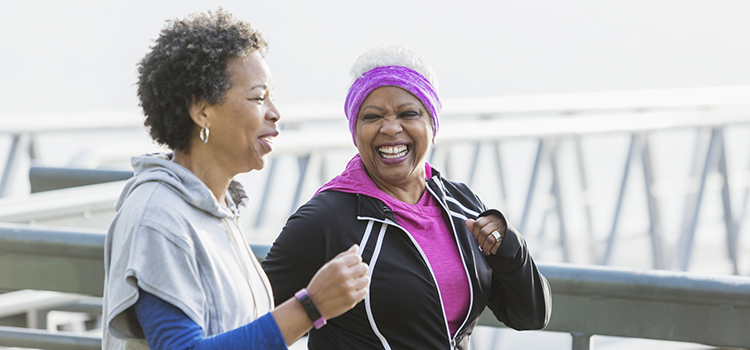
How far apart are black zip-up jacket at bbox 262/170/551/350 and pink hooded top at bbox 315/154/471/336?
22 millimetres

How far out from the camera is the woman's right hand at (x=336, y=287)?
1.56 metres

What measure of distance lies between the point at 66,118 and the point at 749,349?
504 centimetres

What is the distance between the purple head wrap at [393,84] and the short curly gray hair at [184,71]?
0.60m

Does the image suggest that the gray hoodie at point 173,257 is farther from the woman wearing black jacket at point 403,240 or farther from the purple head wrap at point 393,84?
the purple head wrap at point 393,84

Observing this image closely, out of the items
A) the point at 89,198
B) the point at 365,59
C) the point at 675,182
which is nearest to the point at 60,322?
the point at 89,198

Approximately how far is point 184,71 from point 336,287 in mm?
546

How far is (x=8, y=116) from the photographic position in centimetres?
582

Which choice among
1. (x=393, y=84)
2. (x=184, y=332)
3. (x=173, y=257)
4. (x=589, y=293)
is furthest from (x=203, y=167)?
(x=589, y=293)

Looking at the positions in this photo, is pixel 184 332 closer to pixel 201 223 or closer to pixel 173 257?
pixel 173 257

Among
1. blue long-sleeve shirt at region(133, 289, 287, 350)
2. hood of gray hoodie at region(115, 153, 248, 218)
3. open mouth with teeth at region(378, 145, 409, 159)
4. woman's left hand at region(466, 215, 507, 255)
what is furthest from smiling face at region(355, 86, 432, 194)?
blue long-sleeve shirt at region(133, 289, 287, 350)

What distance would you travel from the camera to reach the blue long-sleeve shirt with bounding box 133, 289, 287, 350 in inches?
58.5

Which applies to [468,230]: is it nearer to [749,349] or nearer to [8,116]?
[749,349]

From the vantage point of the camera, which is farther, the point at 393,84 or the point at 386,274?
the point at 393,84

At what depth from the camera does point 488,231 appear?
83.5 inches
